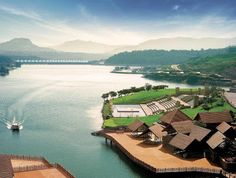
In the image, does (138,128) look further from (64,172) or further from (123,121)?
(64,172)

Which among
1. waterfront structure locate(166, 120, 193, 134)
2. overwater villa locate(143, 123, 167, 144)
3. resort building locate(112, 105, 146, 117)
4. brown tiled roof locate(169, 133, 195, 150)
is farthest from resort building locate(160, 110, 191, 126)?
resort building locate(112, 105, 146, 117)

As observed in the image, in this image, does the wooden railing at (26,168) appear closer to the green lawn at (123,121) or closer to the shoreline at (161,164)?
the shoreline at (161,164)

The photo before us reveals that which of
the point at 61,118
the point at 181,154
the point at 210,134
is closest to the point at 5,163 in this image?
the point at 181,154

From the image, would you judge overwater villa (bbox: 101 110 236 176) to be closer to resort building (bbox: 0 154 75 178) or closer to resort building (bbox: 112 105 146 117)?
resort building (bbox: 0 154 75 178)

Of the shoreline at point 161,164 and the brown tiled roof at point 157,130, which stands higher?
the brown tiled roof at point 157,130

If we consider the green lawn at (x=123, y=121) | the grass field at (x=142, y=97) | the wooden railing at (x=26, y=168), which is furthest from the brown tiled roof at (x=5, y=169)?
the grass field at (x=142, y=97)

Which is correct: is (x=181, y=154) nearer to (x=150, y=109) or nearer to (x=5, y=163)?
(x=5, y=163)
